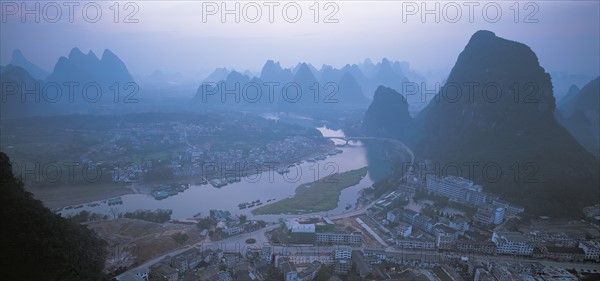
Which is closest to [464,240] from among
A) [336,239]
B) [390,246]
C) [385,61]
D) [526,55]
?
[390,246]

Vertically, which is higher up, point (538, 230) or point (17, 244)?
point (17, 244)

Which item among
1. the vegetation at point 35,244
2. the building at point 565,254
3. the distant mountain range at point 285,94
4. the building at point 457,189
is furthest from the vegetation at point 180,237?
the distant mountain range at point 285,94

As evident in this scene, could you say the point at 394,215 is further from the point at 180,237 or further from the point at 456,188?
the point at 180,237

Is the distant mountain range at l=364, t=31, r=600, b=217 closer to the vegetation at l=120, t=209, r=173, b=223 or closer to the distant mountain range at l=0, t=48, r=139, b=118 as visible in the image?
the vegetation at l=120, t=209, r=173, b=223

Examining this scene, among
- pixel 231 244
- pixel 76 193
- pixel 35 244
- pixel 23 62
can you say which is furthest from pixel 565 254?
pixel 23 62

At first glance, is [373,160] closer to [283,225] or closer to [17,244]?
[283,225]
